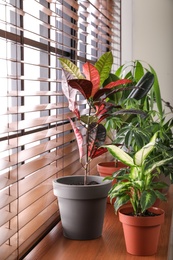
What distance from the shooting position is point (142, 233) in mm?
1663

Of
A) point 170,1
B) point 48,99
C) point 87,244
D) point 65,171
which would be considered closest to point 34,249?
point 87,244

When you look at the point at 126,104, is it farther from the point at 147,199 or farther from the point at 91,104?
the point at 147,199

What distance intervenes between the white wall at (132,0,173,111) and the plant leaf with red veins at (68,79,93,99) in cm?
224

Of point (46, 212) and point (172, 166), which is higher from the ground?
point (172, 166)

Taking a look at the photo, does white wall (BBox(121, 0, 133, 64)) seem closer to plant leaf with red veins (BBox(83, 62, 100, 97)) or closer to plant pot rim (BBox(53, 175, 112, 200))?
plant leaf with red veins (BBox(83, 62, 100, 97))

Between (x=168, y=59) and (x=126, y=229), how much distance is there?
8.09 ft

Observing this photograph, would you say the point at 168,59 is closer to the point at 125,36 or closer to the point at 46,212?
the point at 125,36

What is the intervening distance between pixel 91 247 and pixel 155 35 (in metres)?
2.53

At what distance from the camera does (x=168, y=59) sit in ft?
12.9

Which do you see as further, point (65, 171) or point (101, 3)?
point (101, 3)

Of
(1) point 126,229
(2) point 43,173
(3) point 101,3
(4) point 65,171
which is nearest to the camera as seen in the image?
(1) point 126,229

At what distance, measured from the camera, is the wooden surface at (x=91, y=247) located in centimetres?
165

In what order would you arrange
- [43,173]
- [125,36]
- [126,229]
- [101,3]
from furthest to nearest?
[125,36] → [101,3] → [43,173] → [126,229]

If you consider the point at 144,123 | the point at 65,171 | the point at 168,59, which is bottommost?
the point at 65,171
